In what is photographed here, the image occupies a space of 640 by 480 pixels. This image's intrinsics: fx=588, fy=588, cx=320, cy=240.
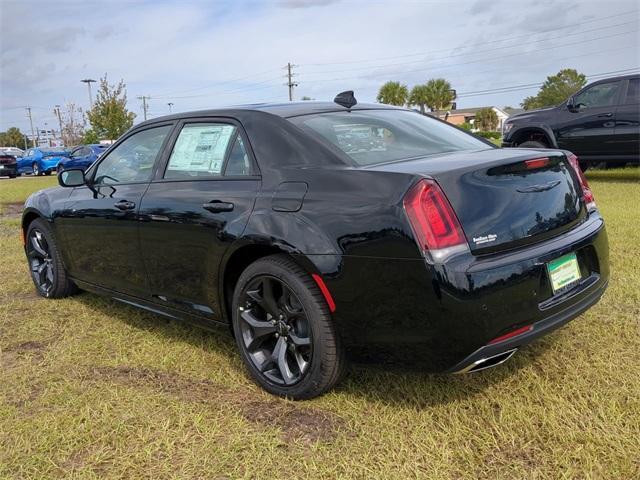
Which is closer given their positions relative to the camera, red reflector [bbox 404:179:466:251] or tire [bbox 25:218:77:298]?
red reflector [bbox 404:179:466:251]

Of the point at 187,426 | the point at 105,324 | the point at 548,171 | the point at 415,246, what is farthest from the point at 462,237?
the point at 105,324

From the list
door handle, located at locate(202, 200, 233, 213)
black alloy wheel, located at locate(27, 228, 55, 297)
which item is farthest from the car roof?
black alloy wheel, located at locate(27, 228, 55, 297)

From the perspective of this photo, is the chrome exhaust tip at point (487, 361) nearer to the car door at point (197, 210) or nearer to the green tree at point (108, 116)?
the car door at point (197, 210)

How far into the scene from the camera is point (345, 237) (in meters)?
2.55

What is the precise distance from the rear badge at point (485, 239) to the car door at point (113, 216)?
214 centimetres

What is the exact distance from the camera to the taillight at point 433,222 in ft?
7.76

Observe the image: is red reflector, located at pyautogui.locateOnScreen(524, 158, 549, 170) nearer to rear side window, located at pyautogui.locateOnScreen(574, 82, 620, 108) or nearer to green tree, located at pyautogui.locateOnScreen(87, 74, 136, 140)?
rear side window, located at pyautogui.locateOnScreen(574, 82, 620, 108)

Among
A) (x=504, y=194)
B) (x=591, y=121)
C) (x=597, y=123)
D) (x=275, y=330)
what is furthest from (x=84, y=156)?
(x=504, y=194)

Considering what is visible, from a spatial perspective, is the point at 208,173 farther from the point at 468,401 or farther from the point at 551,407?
the point at 551,407

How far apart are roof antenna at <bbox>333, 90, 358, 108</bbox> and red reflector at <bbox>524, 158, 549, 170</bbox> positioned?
1228 mm

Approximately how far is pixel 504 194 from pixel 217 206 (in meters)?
1.45

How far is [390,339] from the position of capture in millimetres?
2531

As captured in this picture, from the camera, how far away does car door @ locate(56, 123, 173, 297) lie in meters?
3.72

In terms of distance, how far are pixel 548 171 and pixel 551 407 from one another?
111cm
